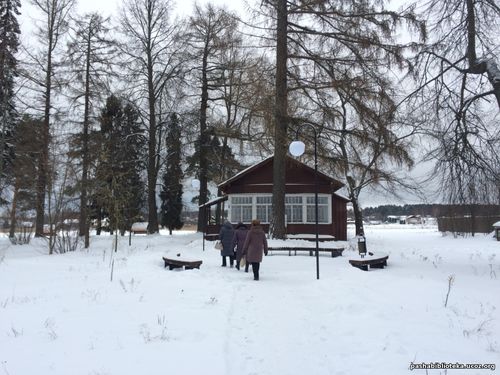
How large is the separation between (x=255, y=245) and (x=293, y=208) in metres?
15.5

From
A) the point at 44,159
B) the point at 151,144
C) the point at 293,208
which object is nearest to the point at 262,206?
the point at 293,208

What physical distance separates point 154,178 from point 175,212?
12.0 meters

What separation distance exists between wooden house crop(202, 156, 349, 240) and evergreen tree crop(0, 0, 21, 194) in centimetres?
1162

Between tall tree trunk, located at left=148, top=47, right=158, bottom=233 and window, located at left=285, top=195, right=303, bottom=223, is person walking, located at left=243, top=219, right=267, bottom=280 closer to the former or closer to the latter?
window, located at left=285, top=195, right=303, bottom=223

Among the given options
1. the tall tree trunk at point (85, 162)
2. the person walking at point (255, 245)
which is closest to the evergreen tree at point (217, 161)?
the tall tree trunk at point (85, 162)

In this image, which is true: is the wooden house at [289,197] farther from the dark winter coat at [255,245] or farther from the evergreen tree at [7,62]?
the dark winter coat at [255,245]

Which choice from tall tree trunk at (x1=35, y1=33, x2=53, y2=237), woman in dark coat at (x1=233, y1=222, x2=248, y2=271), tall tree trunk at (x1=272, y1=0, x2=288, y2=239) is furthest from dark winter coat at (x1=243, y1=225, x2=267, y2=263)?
tall tree trunk at (x1=35, y1=33, x2=53, y2=237)

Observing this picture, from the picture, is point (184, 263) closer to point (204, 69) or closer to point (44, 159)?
point (44, 159)

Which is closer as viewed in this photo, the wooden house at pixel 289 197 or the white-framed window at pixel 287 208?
the wooden house at pixel 289 197

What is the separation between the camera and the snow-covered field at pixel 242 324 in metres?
4.89

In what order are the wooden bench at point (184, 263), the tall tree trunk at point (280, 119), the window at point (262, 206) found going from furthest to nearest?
the window at point (262, 206)
the tall tree trunk at point (280, 119)
the wooden bench at point (184, 263)

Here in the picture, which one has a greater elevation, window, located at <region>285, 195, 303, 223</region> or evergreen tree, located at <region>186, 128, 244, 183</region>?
evergreen tree, located at <region>186, 128, 244, 183</region>

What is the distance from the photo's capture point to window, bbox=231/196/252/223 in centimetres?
2661

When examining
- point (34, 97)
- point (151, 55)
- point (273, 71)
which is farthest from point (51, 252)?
point (151, 55)
